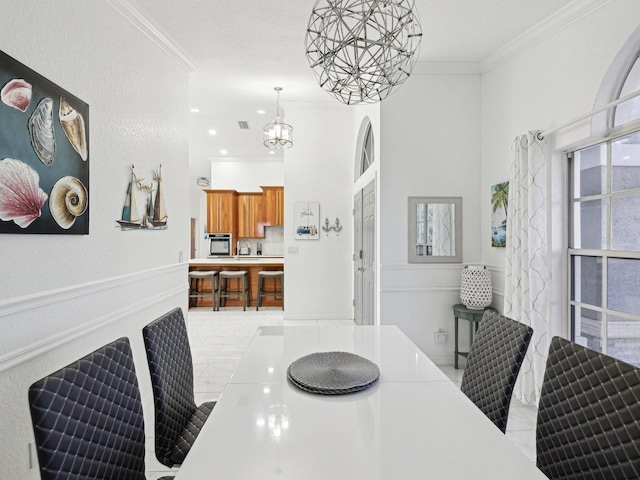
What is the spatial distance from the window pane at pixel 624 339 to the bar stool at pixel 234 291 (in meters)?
5.07

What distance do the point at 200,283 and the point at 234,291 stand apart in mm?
612

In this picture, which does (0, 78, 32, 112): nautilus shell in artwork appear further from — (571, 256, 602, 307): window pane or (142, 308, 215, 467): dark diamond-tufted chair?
(571, 256, 602, 307): window pane

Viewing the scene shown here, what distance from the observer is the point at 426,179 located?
3.58m

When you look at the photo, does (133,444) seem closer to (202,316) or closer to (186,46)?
(186,46)

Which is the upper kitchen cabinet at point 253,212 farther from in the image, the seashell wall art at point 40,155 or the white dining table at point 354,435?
the white dining table at point 354,435

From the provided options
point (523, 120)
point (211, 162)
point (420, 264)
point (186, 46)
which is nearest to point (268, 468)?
point (420, 264)

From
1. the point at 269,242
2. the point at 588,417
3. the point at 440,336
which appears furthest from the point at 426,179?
the point at 269,242

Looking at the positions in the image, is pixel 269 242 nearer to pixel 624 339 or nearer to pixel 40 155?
pixel 40 155

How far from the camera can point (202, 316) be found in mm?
5812

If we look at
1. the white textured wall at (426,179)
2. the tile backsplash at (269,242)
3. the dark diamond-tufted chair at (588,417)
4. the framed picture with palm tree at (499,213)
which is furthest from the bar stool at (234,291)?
the dark diamond-tufted chair at (588,417)

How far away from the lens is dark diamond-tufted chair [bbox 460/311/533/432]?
1.41m

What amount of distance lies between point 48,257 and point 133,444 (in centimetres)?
109

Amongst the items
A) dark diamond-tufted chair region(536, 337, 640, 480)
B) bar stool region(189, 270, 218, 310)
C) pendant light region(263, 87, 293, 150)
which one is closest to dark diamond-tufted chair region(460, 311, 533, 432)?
dark diamond-tufted chair region(536, 337, 640, 480)

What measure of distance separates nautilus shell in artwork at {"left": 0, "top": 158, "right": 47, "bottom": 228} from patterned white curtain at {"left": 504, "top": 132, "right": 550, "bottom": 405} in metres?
3.07
